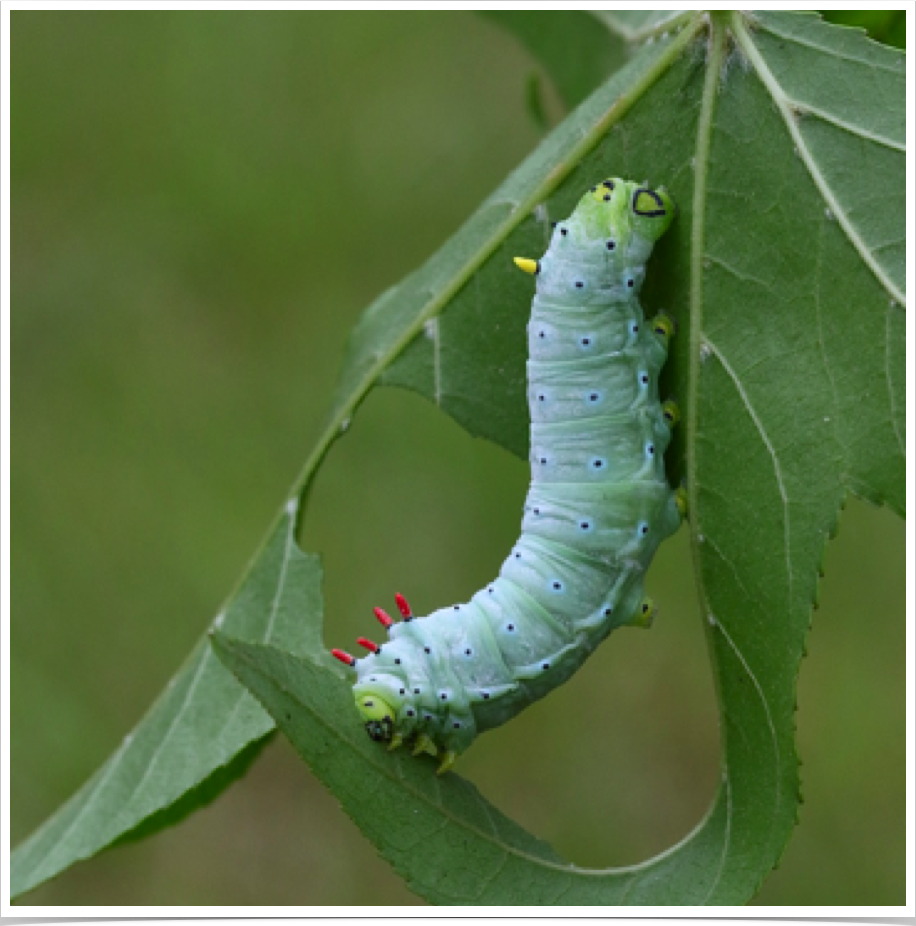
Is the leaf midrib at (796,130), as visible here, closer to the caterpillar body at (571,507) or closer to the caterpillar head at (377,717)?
the caterpillar body at (571,507)

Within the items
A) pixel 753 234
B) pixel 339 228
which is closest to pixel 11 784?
pixel 339 228

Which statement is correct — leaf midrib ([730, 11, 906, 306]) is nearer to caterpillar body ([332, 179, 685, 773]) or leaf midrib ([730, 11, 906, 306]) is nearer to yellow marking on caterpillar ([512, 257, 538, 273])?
caterpillar body ([332, 179, 685, 773])

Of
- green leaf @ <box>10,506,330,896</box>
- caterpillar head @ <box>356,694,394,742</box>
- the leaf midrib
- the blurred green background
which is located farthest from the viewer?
the blurred green background

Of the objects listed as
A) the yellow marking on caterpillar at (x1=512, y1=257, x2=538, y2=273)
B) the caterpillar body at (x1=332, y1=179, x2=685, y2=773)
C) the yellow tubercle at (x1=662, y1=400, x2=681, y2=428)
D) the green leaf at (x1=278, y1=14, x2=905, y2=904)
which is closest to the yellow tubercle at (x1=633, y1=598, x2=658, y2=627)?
the caterpillar body at (x1=332, y1=179, x2=685, y2=773)

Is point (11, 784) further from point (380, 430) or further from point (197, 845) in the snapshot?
point (380, 430)

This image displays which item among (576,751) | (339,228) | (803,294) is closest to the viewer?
(803,294)

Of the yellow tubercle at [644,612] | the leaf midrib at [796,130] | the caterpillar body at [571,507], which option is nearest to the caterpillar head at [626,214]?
the caterpillar body at [571,507]
